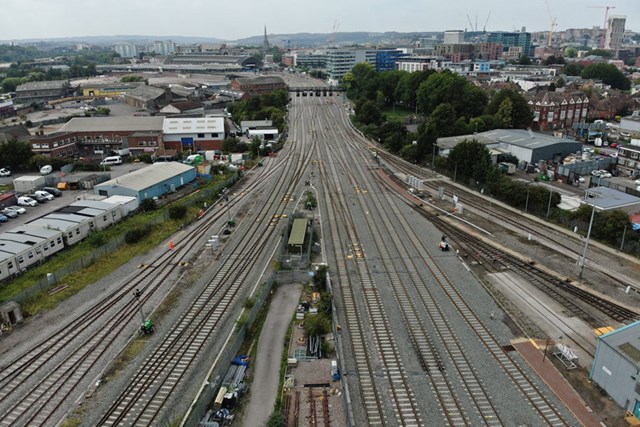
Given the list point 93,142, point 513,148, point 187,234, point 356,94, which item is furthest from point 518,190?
point 356,94

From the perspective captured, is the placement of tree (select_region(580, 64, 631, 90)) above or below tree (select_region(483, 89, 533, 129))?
above

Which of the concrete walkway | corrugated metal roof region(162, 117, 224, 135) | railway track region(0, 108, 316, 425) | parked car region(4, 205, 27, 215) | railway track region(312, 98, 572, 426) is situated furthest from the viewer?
corrugated metal roof region(162, 117, 224, 135)

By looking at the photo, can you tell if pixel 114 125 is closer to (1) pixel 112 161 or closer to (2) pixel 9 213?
(1) pixel 112 161

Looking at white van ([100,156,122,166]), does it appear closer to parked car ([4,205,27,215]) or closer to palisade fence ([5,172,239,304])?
parked car ([4,205,27,215])

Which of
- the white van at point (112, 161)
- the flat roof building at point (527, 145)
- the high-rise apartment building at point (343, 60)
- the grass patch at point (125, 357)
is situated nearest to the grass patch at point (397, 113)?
the flat roof building at point (527, 145)

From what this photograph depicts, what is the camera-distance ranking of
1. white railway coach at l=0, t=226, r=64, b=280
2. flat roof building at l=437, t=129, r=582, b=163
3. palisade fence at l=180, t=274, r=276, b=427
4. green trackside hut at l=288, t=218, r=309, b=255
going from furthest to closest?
1. flat roof building at l=437, t=129, r=582, b=163
2. green trackside hut at l=288, t=218, r=309, b=255
3. white railway coach at l=0, t=226, r=64, b=280
4. palisade fence at l=180, t=274, r=276, b=427

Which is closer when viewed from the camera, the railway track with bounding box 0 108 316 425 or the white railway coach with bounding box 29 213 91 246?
the railway track with bounding box 0 108 316 425

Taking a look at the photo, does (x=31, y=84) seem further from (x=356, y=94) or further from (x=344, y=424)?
(x=344, y=424)

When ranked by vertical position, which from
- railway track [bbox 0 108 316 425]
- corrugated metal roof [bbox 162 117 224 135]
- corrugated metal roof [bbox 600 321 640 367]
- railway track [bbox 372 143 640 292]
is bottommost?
railway track [bbox 0 108 316 425]

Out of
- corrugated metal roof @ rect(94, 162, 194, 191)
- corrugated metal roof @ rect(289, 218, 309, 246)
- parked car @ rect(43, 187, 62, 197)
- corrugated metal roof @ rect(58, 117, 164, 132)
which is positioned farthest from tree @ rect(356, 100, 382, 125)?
parked car @ rect(43, 187, 62, 197)
